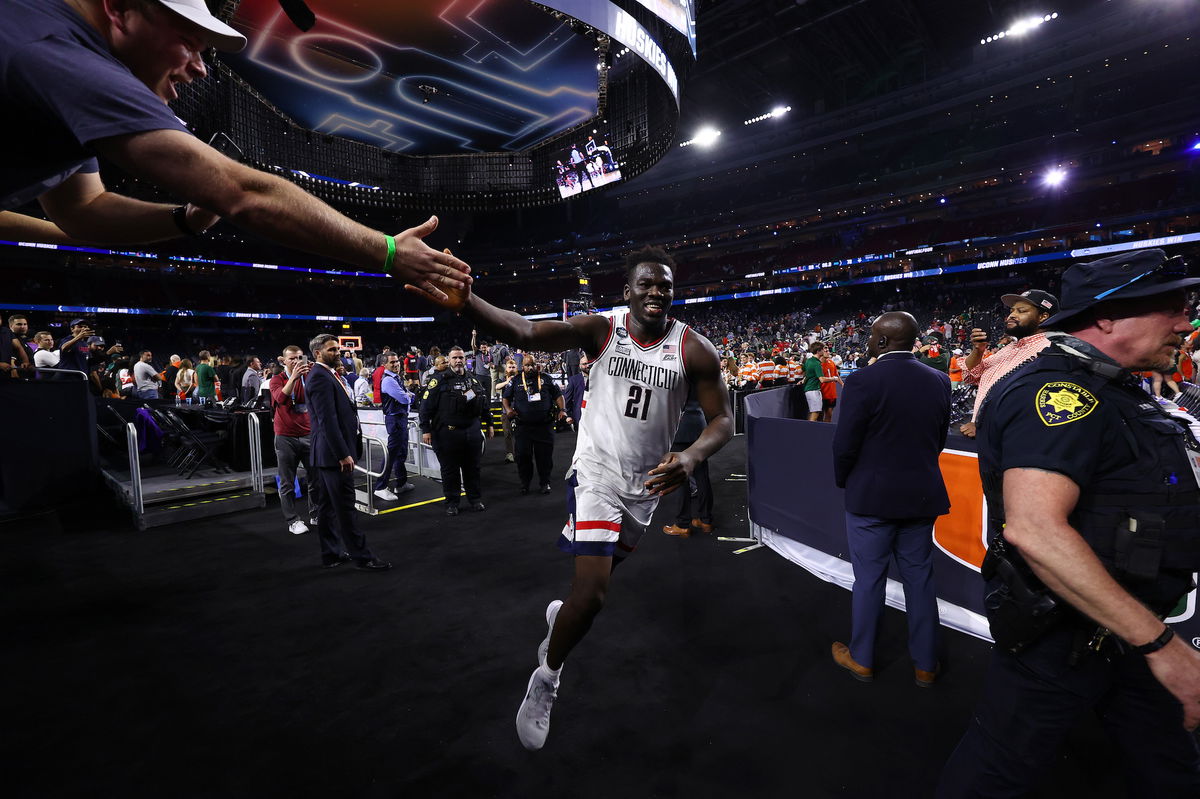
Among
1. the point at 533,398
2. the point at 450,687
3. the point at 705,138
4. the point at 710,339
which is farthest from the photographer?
the point at 705,138

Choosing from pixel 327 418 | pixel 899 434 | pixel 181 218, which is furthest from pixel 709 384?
pixel 327 418

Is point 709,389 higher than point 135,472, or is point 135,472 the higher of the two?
point 709,389

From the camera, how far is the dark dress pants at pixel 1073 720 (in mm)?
1661

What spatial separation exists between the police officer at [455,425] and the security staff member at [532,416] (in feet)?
A: 2.66

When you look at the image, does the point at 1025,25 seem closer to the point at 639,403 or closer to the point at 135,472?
the point at 639,403

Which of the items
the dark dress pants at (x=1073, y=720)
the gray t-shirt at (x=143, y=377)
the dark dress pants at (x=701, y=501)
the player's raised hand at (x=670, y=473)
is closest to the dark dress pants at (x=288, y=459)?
the dark dress pants at (x=701, y=501)

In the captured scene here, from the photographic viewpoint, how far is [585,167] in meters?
12.2

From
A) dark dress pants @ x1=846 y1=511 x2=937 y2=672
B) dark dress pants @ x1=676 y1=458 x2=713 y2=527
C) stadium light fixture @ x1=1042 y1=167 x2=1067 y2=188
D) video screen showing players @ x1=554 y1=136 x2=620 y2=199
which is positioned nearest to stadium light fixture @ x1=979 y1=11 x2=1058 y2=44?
stadium light fixture @ x1=1042 y1=167 x2=1067 y2=188

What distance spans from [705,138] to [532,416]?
36.1 m

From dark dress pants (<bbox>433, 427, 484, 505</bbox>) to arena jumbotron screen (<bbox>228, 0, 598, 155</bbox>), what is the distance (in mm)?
6371

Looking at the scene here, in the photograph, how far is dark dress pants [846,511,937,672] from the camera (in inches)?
130

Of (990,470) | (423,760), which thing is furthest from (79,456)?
(990,470)

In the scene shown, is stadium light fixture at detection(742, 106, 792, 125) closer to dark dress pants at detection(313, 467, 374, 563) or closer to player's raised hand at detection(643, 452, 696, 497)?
dark dress pants at detection(313, 467, 374, 563)

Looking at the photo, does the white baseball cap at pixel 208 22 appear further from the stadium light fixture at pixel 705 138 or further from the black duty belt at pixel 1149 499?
the stadium light fixture at pixel 705 138
